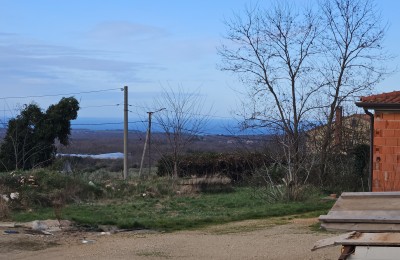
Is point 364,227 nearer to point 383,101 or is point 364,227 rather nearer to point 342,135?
point 383,101

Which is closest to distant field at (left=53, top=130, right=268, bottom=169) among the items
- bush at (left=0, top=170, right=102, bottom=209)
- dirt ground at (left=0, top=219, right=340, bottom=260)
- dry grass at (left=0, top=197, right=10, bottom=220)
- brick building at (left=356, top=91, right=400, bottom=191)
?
bush at (left=0, top=170, right=102, bottom=209)

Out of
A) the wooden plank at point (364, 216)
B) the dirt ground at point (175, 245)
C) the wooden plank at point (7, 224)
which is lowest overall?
the dirt ground at point (175, 245)

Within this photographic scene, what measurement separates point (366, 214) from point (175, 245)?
713 centimetres

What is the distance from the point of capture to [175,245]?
12.1 m

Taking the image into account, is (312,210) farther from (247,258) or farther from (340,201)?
(340,201)

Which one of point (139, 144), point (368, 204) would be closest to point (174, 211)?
point (368, 204)

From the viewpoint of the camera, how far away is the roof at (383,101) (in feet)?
52.0

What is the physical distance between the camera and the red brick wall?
1605 centimetres

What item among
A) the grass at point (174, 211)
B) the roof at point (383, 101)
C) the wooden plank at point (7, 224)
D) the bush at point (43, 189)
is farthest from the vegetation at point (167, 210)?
the roof at point (383, 101)

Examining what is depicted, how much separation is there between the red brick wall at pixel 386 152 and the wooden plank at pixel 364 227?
A: 11.2 metres

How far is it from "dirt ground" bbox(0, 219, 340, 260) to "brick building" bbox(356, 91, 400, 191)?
9.74ft

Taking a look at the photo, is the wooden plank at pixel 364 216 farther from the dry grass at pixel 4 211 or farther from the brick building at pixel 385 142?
the dry grass at pixel 4 211

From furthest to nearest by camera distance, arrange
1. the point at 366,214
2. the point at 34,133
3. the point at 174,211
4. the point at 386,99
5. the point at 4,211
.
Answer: the point at 34,133 < the point at 174,211 < the point at 386,99 < the point at 4,211 < the point at 366,214

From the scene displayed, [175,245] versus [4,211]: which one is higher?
[4,211]
